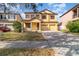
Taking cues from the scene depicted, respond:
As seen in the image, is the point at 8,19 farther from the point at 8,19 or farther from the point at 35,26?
the point at 35,26

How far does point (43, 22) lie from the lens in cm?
278

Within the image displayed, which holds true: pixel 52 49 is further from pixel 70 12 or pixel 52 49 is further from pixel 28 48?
pixel 70 12

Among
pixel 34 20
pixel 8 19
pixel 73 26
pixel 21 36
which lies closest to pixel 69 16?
pixel 73 26

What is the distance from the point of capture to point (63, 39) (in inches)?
111

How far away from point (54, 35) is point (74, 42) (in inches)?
10.1

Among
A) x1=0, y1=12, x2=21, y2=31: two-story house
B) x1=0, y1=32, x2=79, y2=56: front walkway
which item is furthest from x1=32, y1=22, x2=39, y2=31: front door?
x1=0, y1=12, x2=21, y2=31: two-story house

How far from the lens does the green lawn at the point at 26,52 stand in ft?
8.88

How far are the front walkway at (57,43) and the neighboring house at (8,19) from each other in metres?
0.21

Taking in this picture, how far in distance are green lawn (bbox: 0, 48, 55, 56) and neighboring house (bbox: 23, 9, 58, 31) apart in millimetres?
260

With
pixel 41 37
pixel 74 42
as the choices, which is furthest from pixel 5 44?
pixel 74 42

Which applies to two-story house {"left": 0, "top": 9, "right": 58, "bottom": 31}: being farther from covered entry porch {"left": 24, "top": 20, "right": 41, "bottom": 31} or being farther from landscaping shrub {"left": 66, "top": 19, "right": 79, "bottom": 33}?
landscaping shrub {"left": 66, "top": 19, "right": 79, "bottom": 33}

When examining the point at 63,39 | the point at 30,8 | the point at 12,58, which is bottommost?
the point at 12,58

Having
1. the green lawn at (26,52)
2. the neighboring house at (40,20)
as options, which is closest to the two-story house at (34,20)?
the neighboring house at (40,20)

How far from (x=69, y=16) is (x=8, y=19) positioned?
733 millimetres
